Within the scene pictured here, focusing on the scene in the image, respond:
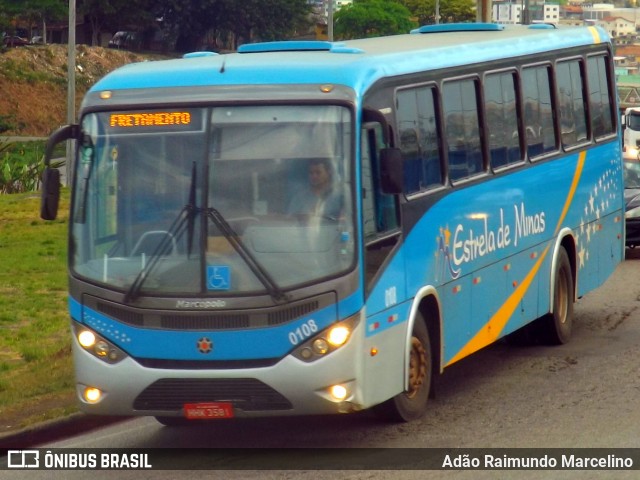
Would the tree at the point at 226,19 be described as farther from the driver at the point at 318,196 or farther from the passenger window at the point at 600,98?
the driver at the point at 318,196

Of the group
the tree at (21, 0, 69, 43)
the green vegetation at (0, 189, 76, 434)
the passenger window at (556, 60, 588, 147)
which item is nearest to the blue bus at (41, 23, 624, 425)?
the green vegetation at (0, 189, 76, 434)

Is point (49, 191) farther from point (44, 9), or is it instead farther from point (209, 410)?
point (44, 9)

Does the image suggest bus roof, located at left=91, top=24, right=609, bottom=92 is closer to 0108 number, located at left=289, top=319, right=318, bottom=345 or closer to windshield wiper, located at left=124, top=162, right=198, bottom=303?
windshield wiper, located at left=124, top=162, right=198, bottom=303

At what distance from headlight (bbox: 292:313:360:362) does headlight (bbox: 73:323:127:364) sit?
1186 mm

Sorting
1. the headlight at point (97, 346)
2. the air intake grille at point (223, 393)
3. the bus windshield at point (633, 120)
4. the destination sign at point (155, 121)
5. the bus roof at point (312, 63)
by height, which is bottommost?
the bus windshield at point (633, 120)

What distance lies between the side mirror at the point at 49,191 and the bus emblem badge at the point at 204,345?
55.2 inches

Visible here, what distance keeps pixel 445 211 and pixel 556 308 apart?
3.53 meters

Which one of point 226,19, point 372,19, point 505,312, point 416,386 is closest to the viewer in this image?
point 416,386

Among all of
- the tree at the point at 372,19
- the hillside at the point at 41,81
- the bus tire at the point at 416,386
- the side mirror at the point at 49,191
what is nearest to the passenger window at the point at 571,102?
the bus tire at the point at 416,386

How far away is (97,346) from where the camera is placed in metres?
9.41

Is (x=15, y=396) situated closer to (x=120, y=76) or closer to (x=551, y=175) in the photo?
(x=120, y=76)

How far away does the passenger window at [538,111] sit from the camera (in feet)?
43.4

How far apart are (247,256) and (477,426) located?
2350mm

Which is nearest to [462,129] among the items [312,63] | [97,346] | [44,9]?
[312,63]
